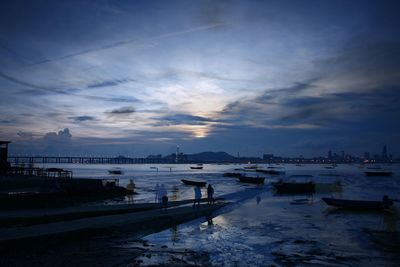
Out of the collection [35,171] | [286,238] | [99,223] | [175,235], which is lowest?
[286,238]

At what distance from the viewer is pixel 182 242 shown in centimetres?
1986

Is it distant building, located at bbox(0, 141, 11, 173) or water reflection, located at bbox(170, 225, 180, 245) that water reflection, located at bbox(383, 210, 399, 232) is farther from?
distant building, located at bbox(0, 141, 11, 173)

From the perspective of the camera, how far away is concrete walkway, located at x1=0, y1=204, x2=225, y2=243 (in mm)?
17195

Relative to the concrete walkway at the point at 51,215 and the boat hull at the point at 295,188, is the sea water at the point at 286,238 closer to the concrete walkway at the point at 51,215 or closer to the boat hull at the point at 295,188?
the concrete walkway at the point at 51,215

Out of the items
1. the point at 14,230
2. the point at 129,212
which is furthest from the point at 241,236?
the point at 14,230

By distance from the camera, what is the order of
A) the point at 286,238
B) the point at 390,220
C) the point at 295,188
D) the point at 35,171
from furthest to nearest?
the point at 295,188 → the point at 35,171 → the point at 390,220 → the point at 286,238

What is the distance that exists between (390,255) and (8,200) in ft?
94.8

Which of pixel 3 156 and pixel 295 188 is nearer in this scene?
pixel 3 156

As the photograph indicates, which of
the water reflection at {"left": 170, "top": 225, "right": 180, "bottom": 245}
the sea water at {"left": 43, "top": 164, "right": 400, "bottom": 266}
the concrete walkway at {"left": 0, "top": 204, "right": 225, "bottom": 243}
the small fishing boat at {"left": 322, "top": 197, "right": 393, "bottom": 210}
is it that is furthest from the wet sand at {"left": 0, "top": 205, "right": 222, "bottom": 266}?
the small fishing boat at {"left": 322, "top": 197, "right": 393, "bottom": 210}

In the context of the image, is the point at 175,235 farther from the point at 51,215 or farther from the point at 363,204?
the point at 363,204

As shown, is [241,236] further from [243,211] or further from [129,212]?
[243,211]

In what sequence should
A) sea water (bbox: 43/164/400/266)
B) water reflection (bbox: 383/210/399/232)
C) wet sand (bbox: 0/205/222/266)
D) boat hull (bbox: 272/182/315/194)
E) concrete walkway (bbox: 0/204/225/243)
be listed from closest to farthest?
1. wet sand (bbox: 0/205/222/266)
2. sea water (bbox: 43/164/400/266)
3. concrete walkway (bbox: 0/204/225/243)
4. water reflection (bbox: 383/210/399/232)
5. boat hull (bbox: 272/182/315/194)

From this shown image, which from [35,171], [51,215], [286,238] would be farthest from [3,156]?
[286,238]

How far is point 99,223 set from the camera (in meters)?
21.3
